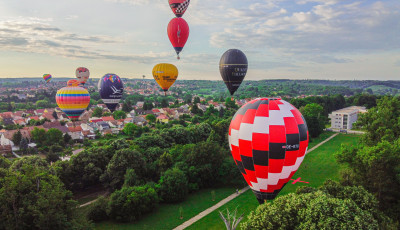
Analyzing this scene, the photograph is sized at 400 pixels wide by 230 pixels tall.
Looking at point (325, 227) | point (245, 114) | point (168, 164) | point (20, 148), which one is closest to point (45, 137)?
point (20, 148)

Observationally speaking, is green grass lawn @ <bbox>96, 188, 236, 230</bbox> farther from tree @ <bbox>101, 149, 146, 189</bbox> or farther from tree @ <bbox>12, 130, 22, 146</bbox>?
tree @ <bbox>12, 130, 22, 146</bbox>

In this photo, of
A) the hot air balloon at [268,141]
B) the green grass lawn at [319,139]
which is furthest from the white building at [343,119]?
the hot air balloon at [268,141]

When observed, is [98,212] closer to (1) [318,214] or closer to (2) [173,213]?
(2) [173,213]

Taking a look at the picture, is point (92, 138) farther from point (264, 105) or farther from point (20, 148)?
point (264, 105)

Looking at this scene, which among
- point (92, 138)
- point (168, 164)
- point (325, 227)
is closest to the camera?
point (325, 227)

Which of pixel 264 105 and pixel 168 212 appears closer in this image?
pixel 264 105

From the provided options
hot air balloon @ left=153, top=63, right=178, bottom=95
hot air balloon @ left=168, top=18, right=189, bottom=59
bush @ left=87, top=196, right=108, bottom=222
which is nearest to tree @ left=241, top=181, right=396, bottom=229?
bush @ left=87, top=196, right=108, bottom=222
